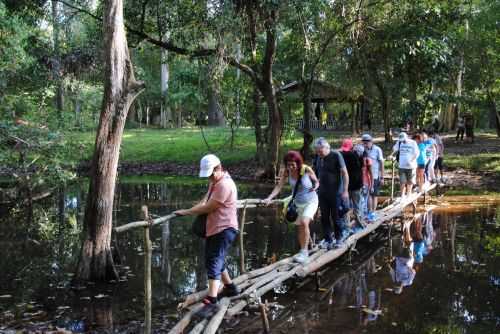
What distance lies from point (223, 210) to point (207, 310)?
3.87ft

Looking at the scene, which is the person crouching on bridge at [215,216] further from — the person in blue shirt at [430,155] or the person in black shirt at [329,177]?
the person in blue shirt at [430,155]

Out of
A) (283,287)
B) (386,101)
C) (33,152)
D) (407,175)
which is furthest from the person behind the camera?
(386,101)

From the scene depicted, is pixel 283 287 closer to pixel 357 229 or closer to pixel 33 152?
pixel 357 229

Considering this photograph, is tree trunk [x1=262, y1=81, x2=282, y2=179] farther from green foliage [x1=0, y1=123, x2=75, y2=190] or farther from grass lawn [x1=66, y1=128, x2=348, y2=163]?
green foliage [x1=0, y1=123, x2=75, y2=190]

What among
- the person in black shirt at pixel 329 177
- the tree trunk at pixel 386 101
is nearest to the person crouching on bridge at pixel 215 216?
the person in black shirt at pixel 329 177

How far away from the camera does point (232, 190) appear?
619 centimetres

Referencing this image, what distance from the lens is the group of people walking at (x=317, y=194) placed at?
6.18m

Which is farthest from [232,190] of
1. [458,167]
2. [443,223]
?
[458,167]

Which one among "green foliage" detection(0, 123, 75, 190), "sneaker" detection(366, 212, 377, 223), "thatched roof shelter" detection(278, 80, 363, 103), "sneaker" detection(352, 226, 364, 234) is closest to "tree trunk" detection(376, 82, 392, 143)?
"thatched roof shelter" detection(278, 80, 363, 103)

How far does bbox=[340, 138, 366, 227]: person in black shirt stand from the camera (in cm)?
971

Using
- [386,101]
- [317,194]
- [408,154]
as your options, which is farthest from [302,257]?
[386,101]

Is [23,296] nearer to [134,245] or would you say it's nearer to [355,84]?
[134,245]

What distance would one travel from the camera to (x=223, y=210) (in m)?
6.19

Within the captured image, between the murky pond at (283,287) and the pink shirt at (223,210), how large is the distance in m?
1.40
